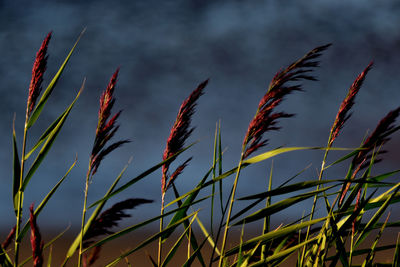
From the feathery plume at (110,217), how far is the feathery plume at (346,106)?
79 cm

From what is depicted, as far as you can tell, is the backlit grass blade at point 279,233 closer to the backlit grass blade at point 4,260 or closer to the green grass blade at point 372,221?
the green grass blade at point 372,221

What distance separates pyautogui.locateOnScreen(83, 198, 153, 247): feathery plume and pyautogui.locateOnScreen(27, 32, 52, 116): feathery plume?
1.56ft

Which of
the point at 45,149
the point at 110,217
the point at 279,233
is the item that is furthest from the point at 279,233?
the point at 45,149

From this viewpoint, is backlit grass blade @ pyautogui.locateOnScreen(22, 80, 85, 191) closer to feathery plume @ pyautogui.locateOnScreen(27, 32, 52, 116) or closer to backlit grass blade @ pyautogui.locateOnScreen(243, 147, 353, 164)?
feathery plume @ pyautogui.locateOnScreen(27, 32, 52, 116)

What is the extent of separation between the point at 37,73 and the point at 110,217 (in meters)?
0.60

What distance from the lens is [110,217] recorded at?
55.9 inches

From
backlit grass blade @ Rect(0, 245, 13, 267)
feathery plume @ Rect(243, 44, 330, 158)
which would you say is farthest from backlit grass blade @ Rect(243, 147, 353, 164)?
backlit grass blade @ Rect(0, 245, 13, 267)

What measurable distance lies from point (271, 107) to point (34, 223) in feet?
2.91

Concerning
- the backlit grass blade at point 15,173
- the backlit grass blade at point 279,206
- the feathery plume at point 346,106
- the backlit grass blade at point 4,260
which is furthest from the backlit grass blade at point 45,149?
the feathery plume at point 346,106

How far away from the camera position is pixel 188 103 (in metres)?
1.64

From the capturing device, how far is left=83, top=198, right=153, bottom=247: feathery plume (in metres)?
1.37

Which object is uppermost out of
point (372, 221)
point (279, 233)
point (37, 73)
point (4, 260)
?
point (37, 73)

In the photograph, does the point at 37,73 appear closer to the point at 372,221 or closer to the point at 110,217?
the point at 110,217

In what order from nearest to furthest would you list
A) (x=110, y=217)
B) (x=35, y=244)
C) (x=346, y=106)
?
1. (x=35, y=244)
2. (x=110, y=217)
3. (x=346, y=106)
